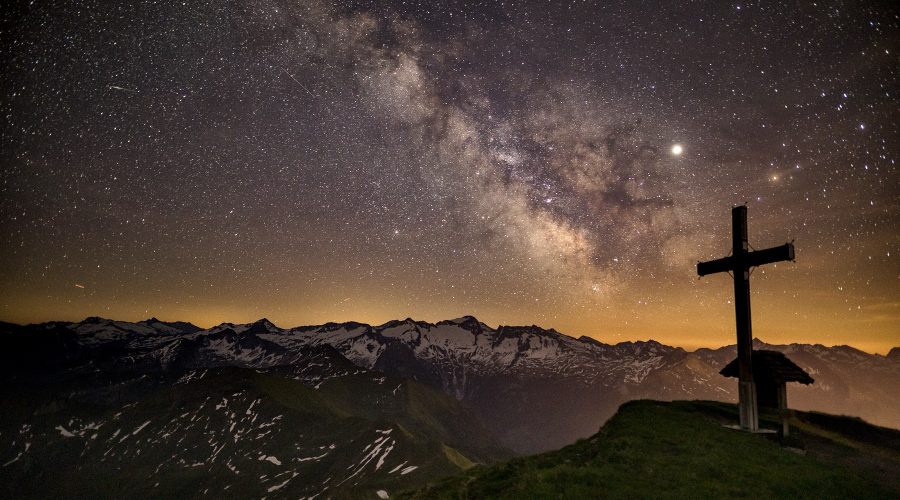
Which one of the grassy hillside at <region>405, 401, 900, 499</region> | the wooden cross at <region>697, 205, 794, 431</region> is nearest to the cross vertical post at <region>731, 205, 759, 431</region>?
the wooden cross at <region>697, 205, 794, 431</region>

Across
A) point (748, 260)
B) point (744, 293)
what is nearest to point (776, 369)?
point (744, 293)

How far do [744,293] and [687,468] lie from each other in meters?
10.7

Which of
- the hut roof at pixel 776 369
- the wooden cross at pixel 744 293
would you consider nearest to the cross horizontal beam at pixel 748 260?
the wooden cross at pixel 744 293

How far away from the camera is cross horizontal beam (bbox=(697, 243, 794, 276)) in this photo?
20.6 m

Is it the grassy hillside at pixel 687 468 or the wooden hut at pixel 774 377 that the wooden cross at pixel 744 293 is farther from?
the wooden hut at pixel 774 377

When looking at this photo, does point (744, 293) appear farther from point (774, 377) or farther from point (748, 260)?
point (774, 377)

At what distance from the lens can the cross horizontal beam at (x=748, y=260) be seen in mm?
20594

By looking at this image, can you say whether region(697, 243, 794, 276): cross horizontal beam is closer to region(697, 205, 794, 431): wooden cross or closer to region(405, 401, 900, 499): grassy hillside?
region(697, 205, 794, 431): wooden cross

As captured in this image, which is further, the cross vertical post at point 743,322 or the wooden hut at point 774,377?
the wooden hut at point 774,377

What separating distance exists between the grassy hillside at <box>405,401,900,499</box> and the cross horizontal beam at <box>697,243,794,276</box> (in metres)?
7.40

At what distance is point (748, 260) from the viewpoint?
22219mm

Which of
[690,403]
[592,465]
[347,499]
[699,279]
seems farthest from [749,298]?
[347,499]

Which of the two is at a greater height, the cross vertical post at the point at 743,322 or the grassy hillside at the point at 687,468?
the cross vertical post at the point at 743,322

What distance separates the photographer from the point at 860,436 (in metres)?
25.5
